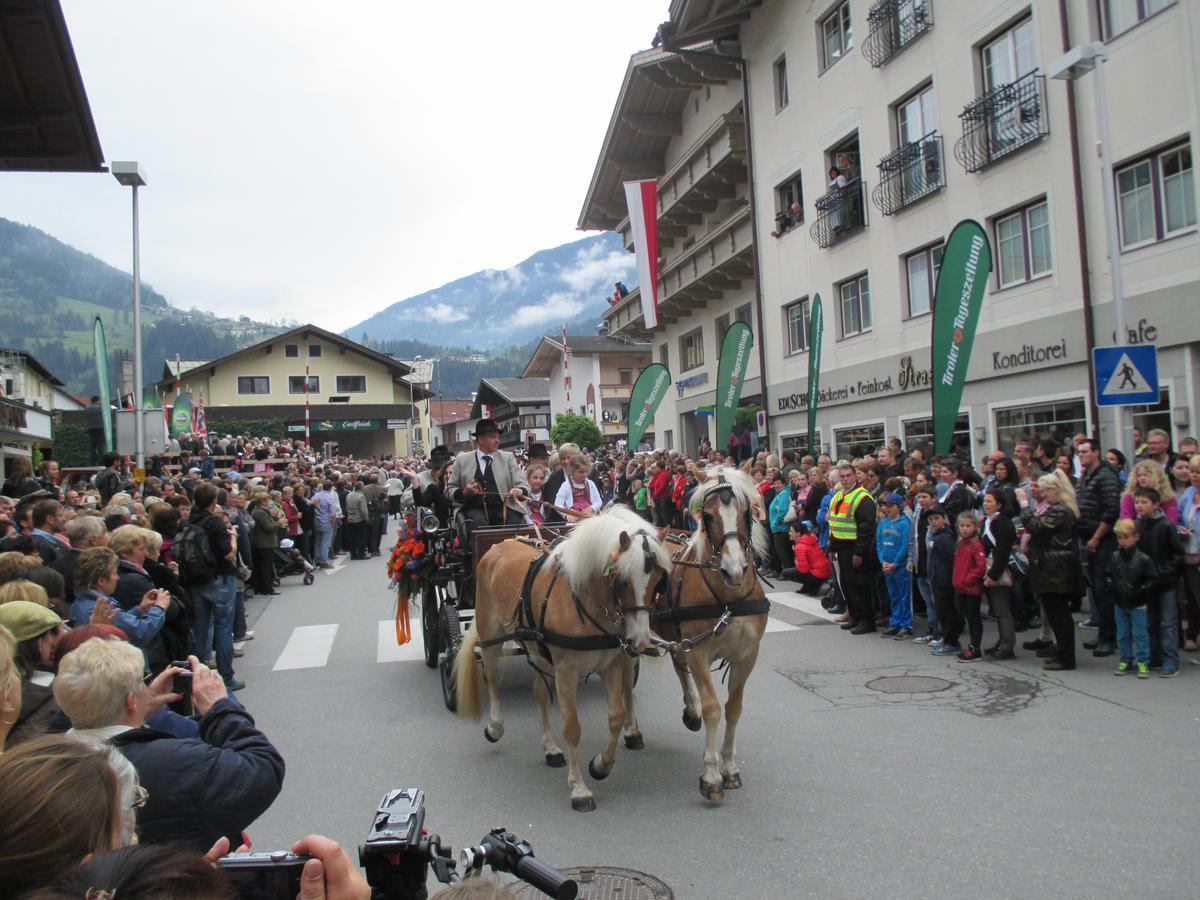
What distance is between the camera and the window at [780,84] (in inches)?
939

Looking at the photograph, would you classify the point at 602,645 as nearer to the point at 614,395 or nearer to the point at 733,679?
the point at 733,679

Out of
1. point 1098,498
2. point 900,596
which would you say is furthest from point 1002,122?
point 900,596

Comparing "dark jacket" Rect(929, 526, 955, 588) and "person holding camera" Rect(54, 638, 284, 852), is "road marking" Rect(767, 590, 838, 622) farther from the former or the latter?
"person holding camera" Rect(54, 638, 284, 852)

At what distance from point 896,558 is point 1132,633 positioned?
2507mm

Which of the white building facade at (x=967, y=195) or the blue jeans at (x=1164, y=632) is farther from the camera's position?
the white building facade at (x=967, y=195)

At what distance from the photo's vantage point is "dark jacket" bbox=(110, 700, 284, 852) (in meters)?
2.53

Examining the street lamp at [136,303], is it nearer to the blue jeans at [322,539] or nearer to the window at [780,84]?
the blue jeans at [322,539]

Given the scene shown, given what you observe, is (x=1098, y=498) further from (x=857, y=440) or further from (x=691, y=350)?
(x=691, y=350)

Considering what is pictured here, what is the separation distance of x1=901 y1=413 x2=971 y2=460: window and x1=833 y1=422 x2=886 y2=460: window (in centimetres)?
89

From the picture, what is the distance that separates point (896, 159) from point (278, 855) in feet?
63.6

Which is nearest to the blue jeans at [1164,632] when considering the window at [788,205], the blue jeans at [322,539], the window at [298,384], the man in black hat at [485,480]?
the man in black hat at [485,480]

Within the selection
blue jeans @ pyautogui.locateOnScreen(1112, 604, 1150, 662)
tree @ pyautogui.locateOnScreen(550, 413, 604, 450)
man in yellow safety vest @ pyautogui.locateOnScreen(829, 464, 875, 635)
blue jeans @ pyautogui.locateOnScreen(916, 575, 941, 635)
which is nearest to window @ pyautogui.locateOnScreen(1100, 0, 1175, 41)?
man in yellow safety vest @ pyautogui.locateOnScreen(829, 464, 875, 635)

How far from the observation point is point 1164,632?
787cm

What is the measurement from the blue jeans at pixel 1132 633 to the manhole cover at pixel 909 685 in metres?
1.60
